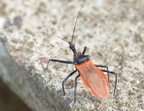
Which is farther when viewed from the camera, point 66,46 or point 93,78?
point 66,46

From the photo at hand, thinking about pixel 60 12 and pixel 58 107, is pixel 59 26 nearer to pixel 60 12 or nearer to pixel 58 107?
pixel 60 12

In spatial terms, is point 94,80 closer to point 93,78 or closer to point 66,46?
point 93,78

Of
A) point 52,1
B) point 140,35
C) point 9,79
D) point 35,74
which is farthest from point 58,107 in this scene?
point 52,1

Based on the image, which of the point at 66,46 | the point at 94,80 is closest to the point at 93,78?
the point at 94,80

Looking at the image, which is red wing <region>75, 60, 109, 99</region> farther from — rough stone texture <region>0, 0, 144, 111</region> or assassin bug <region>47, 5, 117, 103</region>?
rough stone texture <region>0, 0, 144, 111</region>

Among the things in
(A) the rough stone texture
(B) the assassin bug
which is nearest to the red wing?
(B) the assassin bug

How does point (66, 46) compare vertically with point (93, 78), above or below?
above
